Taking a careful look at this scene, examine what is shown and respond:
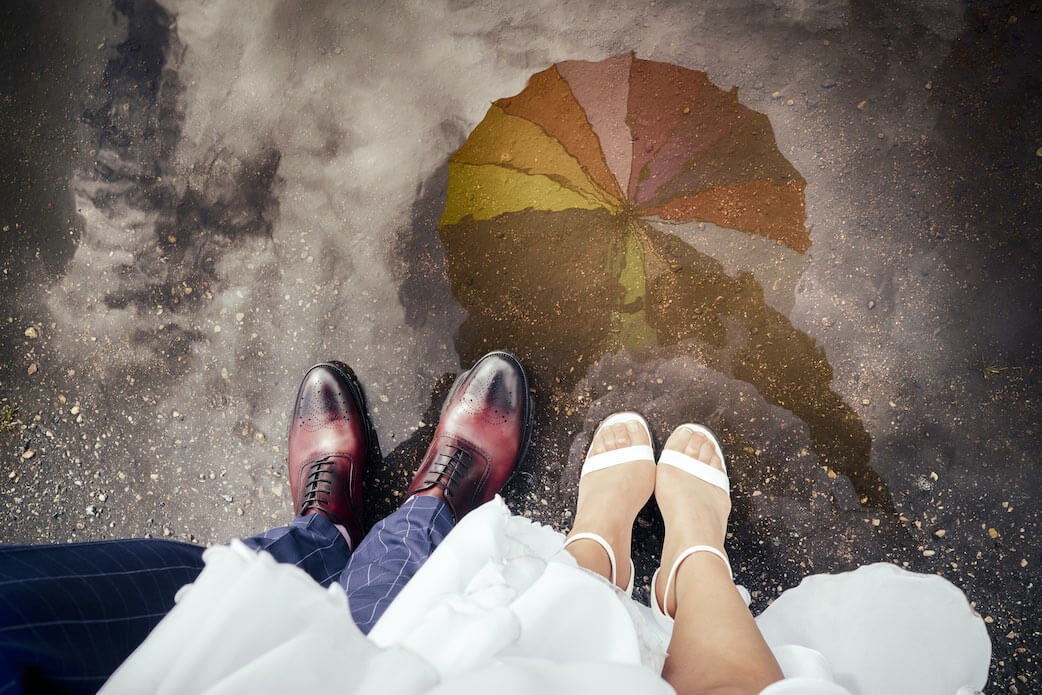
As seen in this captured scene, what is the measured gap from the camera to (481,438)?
5.00 ft

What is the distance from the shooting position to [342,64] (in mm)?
1634

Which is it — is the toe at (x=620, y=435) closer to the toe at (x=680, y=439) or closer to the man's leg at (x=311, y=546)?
the toe at (x=680, y=439)

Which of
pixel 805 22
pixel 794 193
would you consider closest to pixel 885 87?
pixel 805 22

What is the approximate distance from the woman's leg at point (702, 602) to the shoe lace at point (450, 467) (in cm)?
58

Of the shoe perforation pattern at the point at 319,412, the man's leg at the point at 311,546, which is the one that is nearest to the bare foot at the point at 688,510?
the man's leg at the point at 311,546

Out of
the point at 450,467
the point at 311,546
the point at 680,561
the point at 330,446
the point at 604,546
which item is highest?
the point at 330,446

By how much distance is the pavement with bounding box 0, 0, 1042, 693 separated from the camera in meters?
1.42

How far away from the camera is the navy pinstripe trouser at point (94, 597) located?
0.75 metres

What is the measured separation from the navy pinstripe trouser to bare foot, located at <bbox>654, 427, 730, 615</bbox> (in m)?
0.66

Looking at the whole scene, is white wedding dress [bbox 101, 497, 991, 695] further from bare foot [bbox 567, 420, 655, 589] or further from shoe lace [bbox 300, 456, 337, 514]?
shoe lace [bbox 300, 456, 337, 514]

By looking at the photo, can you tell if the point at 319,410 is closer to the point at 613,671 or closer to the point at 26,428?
the point at 26,428

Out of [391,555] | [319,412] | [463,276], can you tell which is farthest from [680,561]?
[319,412]

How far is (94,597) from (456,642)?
0.68 meters

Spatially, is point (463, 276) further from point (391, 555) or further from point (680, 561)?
point (680, 561)
